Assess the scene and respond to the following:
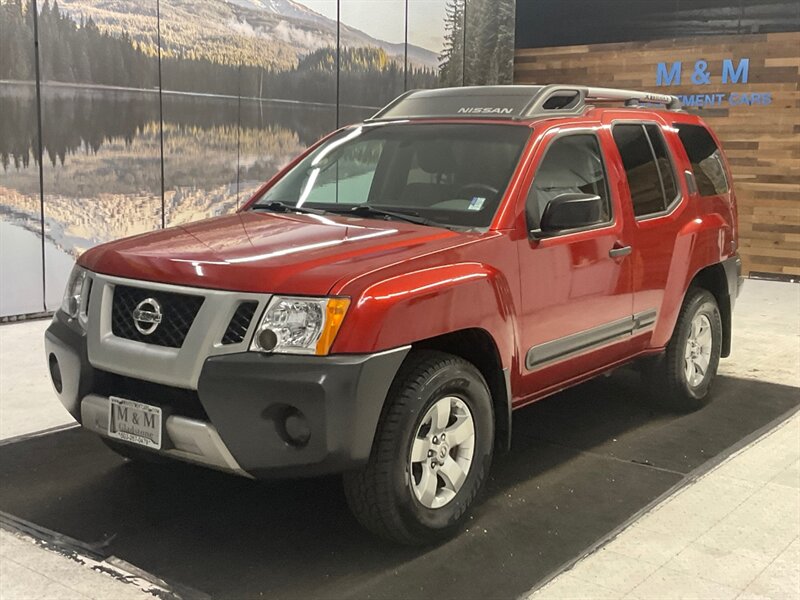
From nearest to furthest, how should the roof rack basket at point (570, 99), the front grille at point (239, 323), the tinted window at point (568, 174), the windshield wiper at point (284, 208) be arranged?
the front grille at point (239, 323) < the tinted window at point (568, 174) < the windshield wiper at point (284, 208) < the roof rack basket at point (570, 99)

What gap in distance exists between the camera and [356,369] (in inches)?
112

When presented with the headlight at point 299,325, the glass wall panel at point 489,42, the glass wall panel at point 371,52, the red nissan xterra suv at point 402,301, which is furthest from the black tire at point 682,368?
the glass wall panel at point 489,42


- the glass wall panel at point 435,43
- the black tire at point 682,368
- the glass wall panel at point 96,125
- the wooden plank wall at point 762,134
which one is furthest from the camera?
the glass wall panel at point 435,43

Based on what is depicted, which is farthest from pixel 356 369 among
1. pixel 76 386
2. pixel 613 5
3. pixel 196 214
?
pixel 613 5

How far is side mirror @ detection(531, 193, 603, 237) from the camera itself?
12.1 ft

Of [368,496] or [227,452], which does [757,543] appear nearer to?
[368,496]

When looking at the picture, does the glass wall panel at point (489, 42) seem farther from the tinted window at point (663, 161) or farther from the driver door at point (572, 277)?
the driver door at point (572, 277)

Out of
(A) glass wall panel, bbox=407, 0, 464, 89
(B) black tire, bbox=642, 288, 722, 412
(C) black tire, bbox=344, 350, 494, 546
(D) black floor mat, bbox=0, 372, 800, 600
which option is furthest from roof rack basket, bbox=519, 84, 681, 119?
(A) glass wall panel, bbox=407, 0, 464, 89

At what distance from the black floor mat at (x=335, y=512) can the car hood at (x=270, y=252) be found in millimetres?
1017

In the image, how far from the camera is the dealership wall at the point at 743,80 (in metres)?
10.9

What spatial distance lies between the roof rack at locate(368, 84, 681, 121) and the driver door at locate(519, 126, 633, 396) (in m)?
0.19

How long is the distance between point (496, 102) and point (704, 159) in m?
1.68

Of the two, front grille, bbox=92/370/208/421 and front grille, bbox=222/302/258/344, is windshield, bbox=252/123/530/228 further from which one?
front grille, bbox=92/370/208/421

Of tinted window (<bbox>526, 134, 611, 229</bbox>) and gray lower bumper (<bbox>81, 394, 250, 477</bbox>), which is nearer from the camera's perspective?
gray lower bumper (<bbox>81, 394, 250, 477</bbox>)
